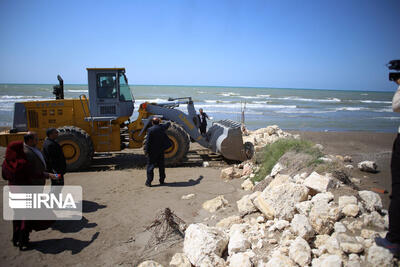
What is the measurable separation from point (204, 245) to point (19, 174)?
2676mm

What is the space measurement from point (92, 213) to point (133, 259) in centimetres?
179

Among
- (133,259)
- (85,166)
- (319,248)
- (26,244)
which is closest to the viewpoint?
(319,248)

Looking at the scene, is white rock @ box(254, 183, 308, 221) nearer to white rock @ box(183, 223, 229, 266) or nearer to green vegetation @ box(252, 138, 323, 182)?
white rock @ box(183, 223, 229, 266)

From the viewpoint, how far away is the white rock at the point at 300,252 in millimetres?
2643

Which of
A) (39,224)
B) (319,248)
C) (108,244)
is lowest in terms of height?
(108,244)

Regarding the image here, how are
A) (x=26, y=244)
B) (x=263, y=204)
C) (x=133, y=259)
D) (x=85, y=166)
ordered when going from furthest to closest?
(x=85, y=166) < (x=263, y=204) < (x=26, y=244) < (x=133, y=259)

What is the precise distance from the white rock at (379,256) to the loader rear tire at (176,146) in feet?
18.7

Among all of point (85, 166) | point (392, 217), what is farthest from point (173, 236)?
point (85, 166)

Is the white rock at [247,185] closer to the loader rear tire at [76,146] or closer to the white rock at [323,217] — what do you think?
the white rock at [323,217]

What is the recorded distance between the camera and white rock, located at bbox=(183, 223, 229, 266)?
304cm

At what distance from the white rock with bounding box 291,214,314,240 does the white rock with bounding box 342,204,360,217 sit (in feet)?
1.79

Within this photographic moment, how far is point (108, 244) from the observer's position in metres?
3.85

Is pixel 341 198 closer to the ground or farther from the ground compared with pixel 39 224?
farther from the ground

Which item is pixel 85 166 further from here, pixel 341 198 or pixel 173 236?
pixel 341 198
